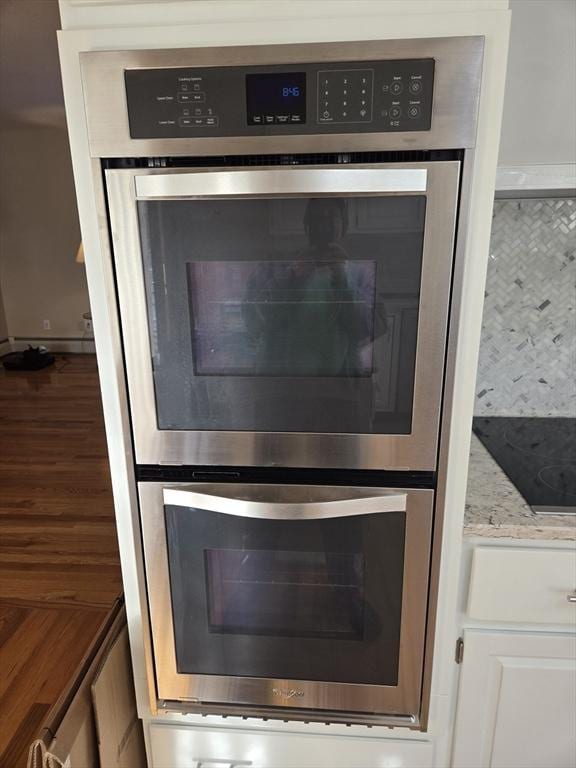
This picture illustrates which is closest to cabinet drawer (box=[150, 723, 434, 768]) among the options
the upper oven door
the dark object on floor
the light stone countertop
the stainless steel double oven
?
the stainless steel double oven

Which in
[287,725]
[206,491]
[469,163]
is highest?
[469,163]

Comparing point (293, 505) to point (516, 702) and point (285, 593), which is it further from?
point (516, 702)

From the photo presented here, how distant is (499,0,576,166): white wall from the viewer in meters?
1.08

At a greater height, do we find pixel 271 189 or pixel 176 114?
pixel 176 114

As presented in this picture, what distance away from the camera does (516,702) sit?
1.17 meters

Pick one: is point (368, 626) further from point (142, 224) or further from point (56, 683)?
point (142, 224)

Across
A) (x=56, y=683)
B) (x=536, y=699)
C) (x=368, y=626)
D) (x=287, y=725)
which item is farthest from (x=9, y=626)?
(x=536, y=699)

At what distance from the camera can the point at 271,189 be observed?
86 cm

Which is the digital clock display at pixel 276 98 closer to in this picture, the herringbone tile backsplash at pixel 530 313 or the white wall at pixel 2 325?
the herringbone tile backsplash at pixel 530 313

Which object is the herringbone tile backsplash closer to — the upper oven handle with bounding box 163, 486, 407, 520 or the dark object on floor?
the upper oven handle with bounding box 163, 486, 407, 520

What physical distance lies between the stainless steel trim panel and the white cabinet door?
981 mm

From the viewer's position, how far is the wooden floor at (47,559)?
1.22 m

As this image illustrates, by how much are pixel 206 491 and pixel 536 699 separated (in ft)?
2.78

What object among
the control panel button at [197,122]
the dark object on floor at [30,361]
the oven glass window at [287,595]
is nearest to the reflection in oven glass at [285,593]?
the oven glass window at [287,595]
